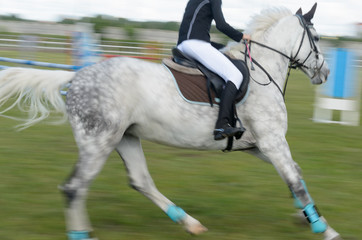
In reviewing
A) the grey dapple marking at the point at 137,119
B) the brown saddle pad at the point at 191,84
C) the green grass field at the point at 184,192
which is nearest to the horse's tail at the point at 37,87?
the grey dapple marking at the point at 137,119

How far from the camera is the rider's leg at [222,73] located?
4.98 m

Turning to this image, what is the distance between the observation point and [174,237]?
5.11 meters

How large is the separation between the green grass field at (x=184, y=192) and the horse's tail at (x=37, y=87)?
1171 mm

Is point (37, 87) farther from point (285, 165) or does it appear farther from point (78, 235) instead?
point (285, 165)

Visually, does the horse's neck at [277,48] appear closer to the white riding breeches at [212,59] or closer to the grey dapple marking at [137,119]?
the grey dapple marking at [137,119]

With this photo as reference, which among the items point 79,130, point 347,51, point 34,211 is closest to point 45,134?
point 34,211

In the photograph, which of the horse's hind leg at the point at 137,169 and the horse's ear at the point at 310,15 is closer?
the horse's hind leg at the point at 137,169

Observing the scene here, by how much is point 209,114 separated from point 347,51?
24.9ft

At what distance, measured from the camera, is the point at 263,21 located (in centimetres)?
570

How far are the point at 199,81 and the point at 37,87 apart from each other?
1.58m

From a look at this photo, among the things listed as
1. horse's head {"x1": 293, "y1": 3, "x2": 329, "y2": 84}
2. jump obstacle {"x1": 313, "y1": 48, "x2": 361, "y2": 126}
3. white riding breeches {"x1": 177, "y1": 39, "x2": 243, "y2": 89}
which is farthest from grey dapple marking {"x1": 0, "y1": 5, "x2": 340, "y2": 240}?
jump obstacle {"x1": 313, "y1": 48, "x2": 361, "y2": 126}

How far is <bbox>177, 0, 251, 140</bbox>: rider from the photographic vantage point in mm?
4988

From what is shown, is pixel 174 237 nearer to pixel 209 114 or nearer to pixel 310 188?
pixel 209 114

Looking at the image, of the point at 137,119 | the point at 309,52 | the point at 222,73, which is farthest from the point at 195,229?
the point at 309,52
